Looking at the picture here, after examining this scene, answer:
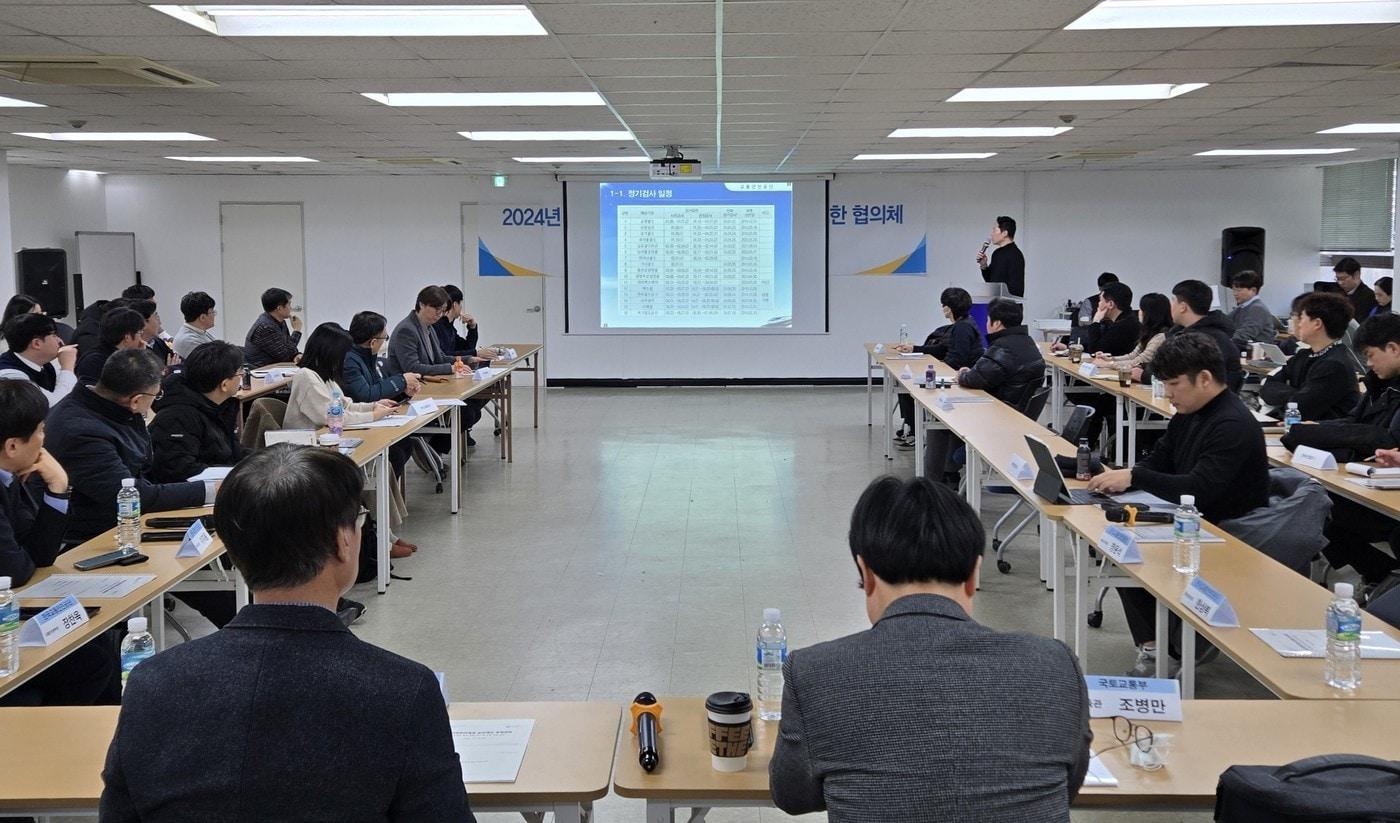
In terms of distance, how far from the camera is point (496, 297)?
577 inches

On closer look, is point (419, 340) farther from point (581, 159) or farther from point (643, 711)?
point (643, 711)

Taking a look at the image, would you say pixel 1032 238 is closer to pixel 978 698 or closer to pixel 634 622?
pixel 634 622

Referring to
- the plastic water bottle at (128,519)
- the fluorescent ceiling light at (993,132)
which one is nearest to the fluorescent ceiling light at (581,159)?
the fluorescent ceiling light at (993,132)

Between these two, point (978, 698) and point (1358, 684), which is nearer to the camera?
point (978, 698)

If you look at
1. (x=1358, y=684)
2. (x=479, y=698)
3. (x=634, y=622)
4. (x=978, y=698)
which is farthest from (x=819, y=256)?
(x=978, y=698)

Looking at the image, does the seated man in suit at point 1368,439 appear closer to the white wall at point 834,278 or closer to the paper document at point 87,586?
the paper document at point 87,586

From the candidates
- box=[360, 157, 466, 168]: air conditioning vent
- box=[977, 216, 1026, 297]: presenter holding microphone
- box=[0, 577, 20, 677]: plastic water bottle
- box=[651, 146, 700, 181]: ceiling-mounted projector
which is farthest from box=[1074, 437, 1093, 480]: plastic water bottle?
box=[360, 157, 466, 168]: air conditioning vent

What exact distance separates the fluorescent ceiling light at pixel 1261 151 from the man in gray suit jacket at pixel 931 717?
36.7 feet

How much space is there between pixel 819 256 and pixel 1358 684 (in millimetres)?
12078

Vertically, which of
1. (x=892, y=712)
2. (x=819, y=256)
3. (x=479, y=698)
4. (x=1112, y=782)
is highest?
(x=819, y=256)

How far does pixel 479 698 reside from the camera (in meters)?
4.44

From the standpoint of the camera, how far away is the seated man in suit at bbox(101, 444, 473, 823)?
5.02 ft

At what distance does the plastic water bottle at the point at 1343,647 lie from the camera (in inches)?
104

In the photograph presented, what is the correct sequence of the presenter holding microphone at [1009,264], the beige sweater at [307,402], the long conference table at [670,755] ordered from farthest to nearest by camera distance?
the presenter holding microphone at [1009,264]
the beige sweater at [307,402]
the long conference table at [670,755]
